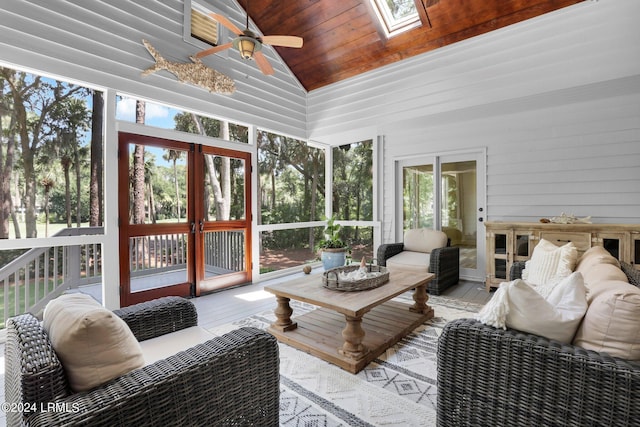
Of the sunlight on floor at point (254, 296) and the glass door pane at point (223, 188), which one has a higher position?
the glass door pane at point (223, 188)

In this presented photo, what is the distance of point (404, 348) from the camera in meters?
2.62

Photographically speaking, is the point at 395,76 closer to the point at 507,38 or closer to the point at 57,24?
the point at 507,38

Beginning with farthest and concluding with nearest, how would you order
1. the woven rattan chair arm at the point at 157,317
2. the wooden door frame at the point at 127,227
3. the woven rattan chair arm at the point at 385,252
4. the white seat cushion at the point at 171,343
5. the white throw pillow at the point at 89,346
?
1. the woven rattan chair arm at the point at 385,252
2. the wooden door frame at the point at 127,227
3. the woven rattan chair arm at the point at 157,317
4. the white seat cushion at the point at 171,343
5. the white throw pillow at the point at 89,346

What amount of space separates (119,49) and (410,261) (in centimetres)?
458

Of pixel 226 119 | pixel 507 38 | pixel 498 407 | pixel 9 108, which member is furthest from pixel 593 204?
pixel 9 108

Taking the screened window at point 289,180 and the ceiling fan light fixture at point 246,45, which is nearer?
the ceiling fan light fixture at point 246,45

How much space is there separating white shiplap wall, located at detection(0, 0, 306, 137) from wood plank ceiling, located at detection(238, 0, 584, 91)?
34.2 inches

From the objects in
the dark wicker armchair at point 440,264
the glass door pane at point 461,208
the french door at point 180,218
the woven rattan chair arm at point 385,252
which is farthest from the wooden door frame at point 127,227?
the glass door pane at point 461,208

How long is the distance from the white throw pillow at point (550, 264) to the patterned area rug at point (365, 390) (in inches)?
46.0

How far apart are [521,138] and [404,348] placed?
12.4 ft

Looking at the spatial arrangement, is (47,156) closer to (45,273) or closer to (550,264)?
(45,273)

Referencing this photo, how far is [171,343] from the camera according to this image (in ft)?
5.66

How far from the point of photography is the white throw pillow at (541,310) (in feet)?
4.50

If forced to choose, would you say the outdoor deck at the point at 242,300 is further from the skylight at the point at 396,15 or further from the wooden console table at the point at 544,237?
the skylight at the point at 396,15
